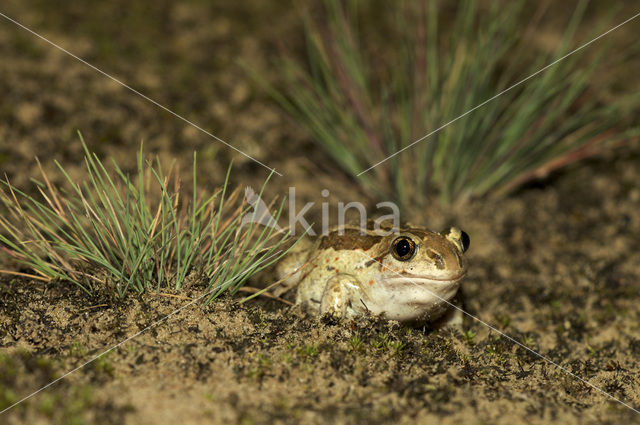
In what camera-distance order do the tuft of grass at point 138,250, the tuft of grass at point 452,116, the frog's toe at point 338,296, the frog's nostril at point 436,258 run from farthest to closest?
the tuft of grass at point 452,116 → the frog's toe at point 338,296 → the frog's nostril at point 436,258 → the tuft of grass at point 138,250

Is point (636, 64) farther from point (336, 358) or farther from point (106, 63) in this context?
point (106, 63)

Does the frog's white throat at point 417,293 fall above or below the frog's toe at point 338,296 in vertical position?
above

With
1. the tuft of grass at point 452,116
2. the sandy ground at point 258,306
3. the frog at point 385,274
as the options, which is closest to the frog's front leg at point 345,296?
the frog at point 385,274

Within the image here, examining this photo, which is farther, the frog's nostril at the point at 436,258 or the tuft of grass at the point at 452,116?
the tuft of grass at the point at 452,116

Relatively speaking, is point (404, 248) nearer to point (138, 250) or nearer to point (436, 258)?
point (436, 258)

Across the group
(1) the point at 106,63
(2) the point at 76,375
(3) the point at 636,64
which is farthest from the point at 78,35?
(3) the point at 636,64
